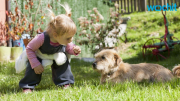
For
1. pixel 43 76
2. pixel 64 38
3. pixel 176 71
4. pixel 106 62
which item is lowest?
pixel 43 76

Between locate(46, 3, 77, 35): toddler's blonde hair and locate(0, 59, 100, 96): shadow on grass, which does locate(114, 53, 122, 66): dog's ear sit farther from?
locate(46, 3, 77, 35): toddler's blonde hair

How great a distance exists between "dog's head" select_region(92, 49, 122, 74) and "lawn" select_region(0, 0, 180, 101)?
0.26m

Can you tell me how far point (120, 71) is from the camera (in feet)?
11.8

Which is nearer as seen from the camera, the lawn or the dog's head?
the lawn

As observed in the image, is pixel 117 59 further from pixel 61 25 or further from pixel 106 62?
pixel 61 25

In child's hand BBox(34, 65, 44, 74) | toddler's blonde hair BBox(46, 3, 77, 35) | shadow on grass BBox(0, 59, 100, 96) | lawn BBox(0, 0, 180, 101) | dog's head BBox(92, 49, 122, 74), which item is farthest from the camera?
shadow on grass BBox(0, 59, 100, 96)

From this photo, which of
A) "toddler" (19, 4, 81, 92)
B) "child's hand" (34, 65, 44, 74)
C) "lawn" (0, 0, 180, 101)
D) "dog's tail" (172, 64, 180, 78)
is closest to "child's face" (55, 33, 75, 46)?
"toddler" (19, 4, 81, 92)

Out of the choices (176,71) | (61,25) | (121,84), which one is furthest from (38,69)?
(176,71)

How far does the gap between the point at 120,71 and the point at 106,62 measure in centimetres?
31

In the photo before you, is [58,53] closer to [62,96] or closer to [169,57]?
[62,96]

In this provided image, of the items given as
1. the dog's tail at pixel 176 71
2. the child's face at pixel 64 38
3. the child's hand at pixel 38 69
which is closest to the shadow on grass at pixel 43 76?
the child's hand at pixel 38 69

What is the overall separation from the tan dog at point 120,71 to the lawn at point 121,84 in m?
0.26

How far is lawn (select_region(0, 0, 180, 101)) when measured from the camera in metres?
2.38

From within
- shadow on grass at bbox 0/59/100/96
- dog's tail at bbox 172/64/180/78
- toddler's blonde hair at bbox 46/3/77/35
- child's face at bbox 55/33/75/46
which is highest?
toddler's blonde hair at bbox 46/3/77/35
